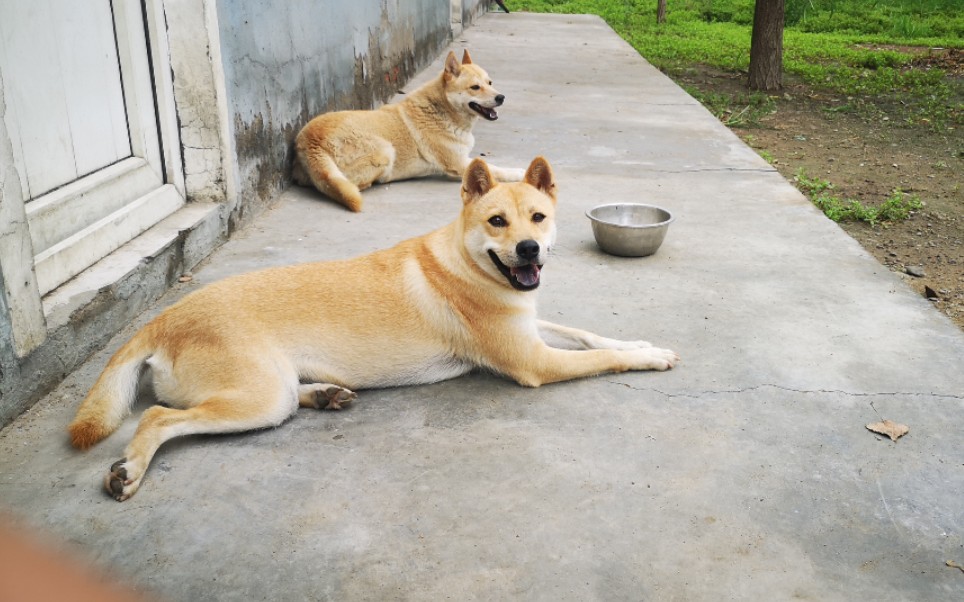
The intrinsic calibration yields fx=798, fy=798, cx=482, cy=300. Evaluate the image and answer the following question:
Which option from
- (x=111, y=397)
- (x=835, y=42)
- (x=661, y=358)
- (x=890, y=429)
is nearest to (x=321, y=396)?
(x=111, y=397)

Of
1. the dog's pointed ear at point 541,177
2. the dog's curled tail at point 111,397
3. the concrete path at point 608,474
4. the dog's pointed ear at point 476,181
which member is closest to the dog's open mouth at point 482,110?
the concrete path at point 608,474

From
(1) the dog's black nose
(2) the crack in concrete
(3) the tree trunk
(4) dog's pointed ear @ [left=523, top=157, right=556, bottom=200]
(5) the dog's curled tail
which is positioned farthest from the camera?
(3) the tree trunk

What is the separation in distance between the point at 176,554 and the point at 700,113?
8.00 m

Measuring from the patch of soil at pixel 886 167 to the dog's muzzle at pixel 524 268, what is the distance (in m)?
2.99

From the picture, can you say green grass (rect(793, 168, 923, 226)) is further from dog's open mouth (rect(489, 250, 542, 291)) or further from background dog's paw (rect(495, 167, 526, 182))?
dog's open mouth (rect(489, 250, 542, 291))

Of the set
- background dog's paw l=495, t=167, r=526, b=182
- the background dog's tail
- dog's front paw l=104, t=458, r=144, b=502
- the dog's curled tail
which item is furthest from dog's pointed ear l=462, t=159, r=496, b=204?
background dog's paw l=495, t=167, r=526, b=182

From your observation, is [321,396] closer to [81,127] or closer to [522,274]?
[522,274]

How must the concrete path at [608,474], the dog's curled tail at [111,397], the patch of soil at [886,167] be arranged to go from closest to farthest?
the concrete path at [608,474] → the dog's curled tail at [111,397] → the patch of soil at [886,167]

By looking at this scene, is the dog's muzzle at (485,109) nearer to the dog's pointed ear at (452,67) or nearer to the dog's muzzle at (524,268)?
the dog's pointed ear at (452,67)

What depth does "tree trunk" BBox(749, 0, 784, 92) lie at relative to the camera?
1181 centimetres

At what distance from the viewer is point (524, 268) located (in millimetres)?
3291

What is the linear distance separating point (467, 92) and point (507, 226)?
12.0 ft

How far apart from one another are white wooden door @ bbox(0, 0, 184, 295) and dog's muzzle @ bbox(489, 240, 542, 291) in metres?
1.91

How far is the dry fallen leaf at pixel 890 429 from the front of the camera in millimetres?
3066
